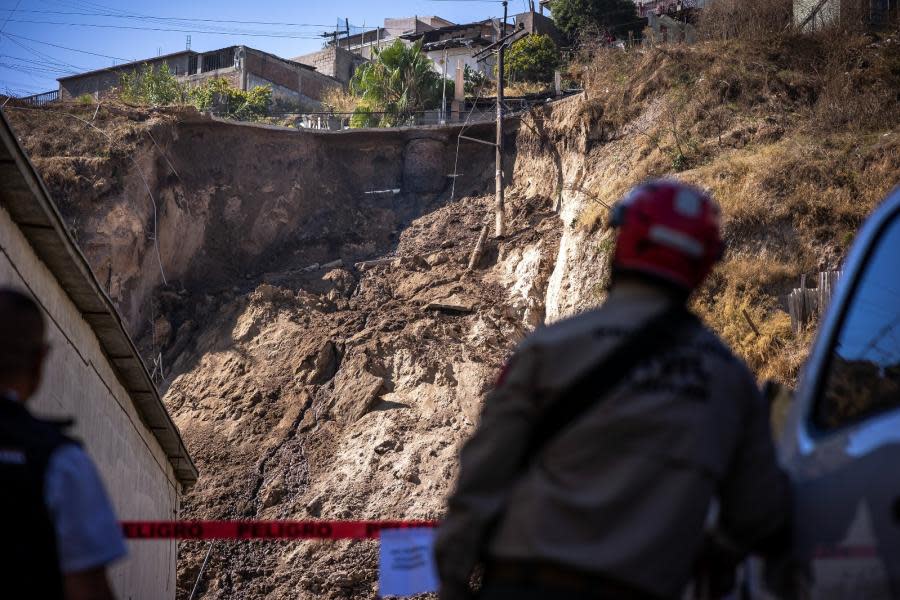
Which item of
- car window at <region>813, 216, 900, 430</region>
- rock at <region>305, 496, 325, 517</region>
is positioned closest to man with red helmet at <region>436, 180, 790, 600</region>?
car window at <region>813, 216, 900, 430</region>

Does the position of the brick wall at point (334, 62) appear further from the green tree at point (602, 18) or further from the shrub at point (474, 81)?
the green tree at point (602, 18)

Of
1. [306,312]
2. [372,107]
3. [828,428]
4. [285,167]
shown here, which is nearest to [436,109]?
[372,107]

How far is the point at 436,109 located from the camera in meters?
36.9

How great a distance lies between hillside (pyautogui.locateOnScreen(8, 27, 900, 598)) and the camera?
2017 cm

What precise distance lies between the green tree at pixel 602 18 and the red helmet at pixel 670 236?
1693 inches

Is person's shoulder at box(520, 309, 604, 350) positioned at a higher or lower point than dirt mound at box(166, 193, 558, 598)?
higher

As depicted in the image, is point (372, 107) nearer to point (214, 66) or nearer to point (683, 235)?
point (214, 66)

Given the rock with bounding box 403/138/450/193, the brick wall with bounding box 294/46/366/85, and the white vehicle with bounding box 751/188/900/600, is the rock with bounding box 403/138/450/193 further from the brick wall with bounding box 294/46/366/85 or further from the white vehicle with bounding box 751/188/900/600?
the white vehicle with bounding box 751/188/900/600

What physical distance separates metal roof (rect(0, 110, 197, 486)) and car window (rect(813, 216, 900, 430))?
226 inches

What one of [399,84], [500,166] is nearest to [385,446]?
[500,166]

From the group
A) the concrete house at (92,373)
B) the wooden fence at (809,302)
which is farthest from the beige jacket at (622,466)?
the wooden fence at (809,302)

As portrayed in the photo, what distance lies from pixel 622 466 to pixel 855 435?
0.68m

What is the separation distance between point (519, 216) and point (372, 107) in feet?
34.5

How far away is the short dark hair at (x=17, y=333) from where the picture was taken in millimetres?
2742
